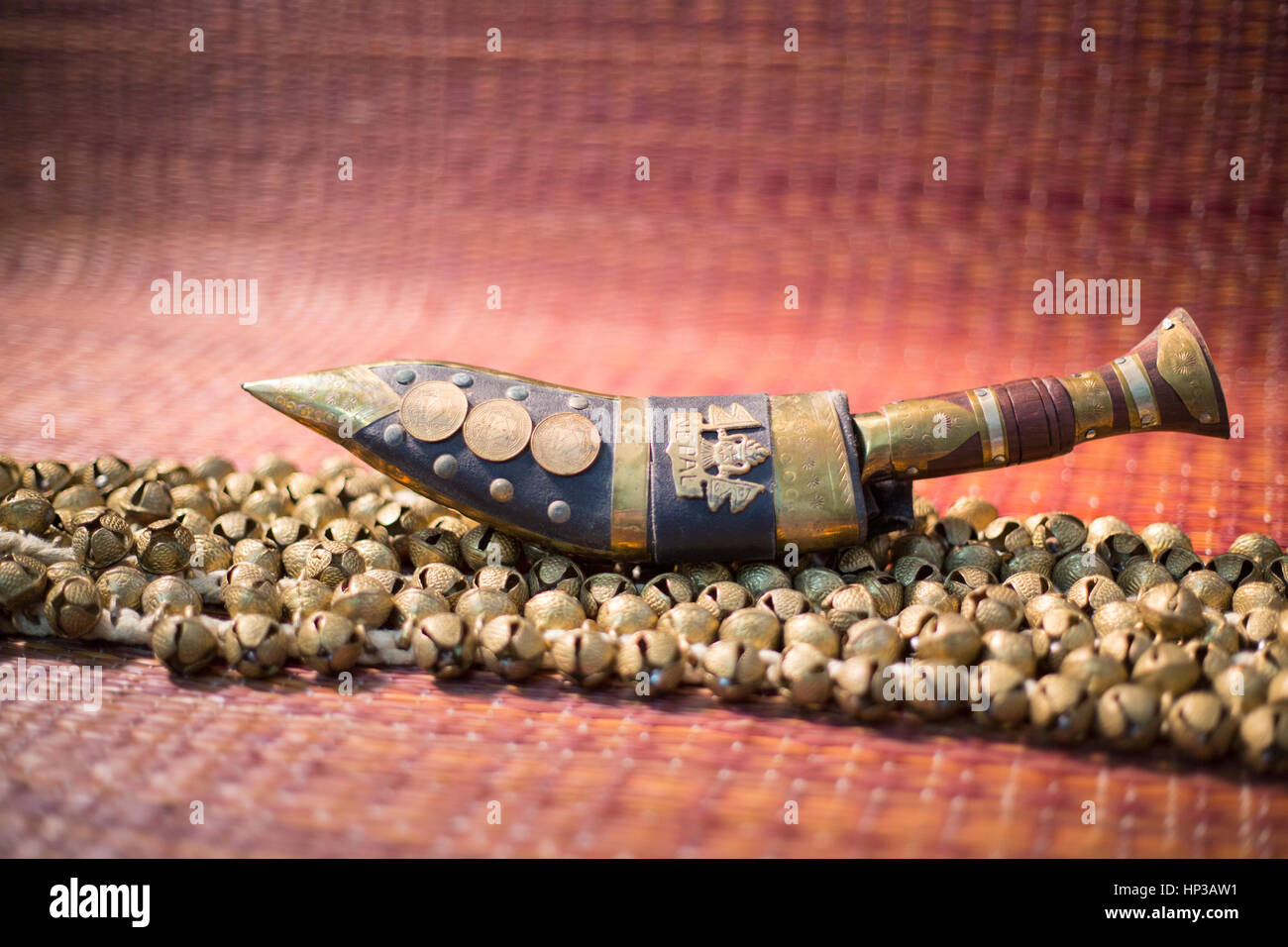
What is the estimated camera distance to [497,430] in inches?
48.9

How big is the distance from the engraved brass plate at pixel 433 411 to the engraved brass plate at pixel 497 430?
0.6 inches

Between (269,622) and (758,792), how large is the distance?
505mm

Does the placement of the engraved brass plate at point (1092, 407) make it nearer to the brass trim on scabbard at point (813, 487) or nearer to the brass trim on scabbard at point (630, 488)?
the brass trim on scabbard at point (813, 487)

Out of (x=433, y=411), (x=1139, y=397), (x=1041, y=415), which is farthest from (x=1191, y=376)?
(x=433, y=411)

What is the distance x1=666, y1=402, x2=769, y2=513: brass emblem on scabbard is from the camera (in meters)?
1.22

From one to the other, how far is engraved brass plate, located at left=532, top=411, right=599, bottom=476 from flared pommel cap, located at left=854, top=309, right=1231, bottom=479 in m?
0.29

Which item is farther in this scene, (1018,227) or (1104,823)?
(1018,227)

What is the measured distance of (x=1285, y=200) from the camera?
2250 mm

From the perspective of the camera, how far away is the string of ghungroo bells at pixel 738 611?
3.41 feet

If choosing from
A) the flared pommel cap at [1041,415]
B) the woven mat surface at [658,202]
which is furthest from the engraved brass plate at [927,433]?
the woven mat surface at [658,202]

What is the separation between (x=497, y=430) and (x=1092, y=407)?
2.09 ft
